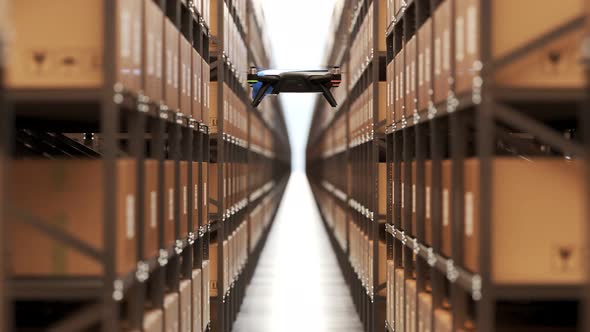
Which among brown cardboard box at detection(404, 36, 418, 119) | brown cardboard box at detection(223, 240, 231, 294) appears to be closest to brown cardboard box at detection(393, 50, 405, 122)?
brown cardboard box at detection(404, 36, 418, 119)

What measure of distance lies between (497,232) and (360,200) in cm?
658

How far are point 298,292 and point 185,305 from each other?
6.64 metres

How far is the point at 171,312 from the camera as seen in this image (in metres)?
4.54

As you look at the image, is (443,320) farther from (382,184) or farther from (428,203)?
(382,184)

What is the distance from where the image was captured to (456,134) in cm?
370

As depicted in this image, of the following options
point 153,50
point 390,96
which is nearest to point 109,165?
point 153,50

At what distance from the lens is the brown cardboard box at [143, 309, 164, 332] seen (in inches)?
153

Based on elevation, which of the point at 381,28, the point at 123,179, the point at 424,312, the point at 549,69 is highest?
the point at 381,28

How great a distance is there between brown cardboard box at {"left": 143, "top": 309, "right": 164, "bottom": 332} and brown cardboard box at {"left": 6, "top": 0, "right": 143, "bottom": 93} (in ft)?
4.49

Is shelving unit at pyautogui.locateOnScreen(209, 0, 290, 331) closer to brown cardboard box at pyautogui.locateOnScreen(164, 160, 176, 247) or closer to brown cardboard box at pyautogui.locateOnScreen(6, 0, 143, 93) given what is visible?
brown cardboard box at pyautogui.locateOnScreen(164, 160, 176, 247)

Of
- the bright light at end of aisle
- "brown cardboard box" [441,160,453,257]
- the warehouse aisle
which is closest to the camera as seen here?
"brown cardboard box" [441,160,453,257]

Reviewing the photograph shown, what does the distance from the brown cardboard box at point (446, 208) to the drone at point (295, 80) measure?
5026 mm

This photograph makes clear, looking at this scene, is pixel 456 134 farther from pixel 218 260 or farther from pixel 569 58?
pixel 218 260

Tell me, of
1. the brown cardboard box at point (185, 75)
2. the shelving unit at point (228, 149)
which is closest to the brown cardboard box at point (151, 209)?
the brown cardboard box at point (185, 75)
